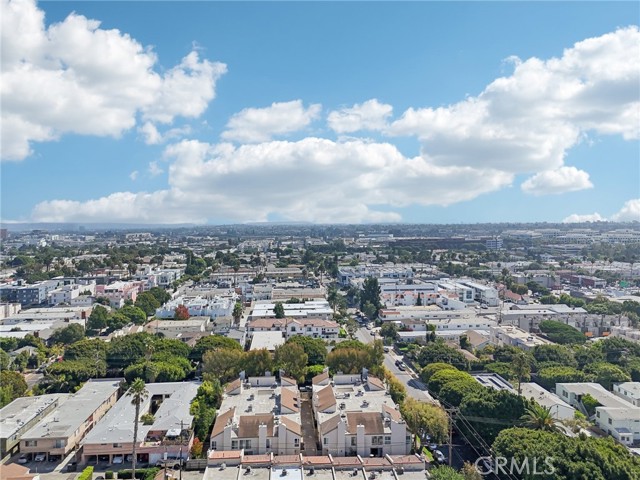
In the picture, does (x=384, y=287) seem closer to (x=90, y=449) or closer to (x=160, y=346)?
(x=160, y=346)

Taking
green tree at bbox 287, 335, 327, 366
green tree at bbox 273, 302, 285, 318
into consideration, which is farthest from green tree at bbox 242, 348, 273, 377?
green tree at bbox 273, 302, 285, 318

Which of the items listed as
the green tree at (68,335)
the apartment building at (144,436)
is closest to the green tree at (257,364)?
the apartment building at (144,436)

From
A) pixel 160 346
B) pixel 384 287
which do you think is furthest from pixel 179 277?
pixel 160 346

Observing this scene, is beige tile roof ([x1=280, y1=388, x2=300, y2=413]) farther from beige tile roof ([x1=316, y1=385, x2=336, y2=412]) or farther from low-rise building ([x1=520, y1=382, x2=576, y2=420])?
low-rise building ([x1=520, y1=382, x2=576, y2=420])

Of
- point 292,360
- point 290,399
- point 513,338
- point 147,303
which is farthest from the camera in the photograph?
point 147,303

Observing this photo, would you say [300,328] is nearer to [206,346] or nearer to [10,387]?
[206,346]

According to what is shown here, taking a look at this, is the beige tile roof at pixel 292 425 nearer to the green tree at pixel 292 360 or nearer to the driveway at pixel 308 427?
the driveway at pixel 308 427

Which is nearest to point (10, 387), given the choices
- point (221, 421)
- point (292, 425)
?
point (221, 421)
